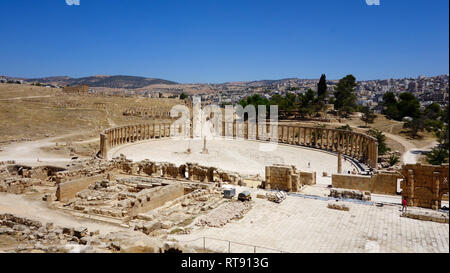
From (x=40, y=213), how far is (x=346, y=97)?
72.6 m

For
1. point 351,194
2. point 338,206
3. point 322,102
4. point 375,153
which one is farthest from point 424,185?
point 322,102

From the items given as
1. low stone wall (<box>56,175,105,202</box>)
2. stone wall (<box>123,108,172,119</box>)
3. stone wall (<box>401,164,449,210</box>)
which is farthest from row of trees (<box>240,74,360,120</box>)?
low stone wall (<box>56,175,105,202</box>)

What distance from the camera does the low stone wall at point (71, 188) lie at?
23.4 meters

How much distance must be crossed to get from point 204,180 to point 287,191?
7349mm

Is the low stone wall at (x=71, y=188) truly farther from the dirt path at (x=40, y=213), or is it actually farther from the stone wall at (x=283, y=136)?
the stone wall at (x=283, y=136)

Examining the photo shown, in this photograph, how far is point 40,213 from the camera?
20.5 metres

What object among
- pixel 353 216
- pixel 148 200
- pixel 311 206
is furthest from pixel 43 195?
pixel 353 216

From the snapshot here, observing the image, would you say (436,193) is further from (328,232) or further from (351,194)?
(328,232)

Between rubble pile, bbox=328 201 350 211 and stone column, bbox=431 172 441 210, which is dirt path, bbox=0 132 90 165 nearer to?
rubble pile, bbox=328 201 350 211

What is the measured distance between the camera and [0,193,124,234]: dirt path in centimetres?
1875

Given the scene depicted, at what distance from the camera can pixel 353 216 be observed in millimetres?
19156

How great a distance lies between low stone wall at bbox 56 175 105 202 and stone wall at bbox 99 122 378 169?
17.2m

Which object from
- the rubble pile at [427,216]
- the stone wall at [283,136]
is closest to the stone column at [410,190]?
the rubble pile at [427,216]

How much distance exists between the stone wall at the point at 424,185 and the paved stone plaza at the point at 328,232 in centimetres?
150
